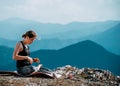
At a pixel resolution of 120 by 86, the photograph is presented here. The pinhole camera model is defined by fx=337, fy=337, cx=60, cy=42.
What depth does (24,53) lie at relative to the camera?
18.8 m

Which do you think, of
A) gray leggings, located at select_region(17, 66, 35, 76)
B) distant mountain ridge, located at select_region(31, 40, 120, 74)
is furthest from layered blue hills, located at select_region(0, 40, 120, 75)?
gray leggings, located at select_region(17, 66, 35, 76)

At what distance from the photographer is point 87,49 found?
113250 millimetres

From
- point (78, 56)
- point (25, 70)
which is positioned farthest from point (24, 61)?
point (78, 56)

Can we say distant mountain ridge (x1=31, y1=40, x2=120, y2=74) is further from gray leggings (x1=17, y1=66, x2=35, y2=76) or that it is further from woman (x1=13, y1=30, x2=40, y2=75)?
woman (x1=13, y1=30, x2=40, y2=75)

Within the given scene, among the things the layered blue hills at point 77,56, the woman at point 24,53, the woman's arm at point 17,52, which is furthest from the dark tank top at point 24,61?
the layered blue hills at point 77,56

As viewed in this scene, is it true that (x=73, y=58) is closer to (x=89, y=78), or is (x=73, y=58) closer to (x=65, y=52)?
(x=65, y=52)

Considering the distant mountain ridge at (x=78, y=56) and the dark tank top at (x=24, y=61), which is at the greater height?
the distant mountain ridge at (x=78, y=56)

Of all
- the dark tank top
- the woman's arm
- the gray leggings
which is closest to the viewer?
the woman's arm

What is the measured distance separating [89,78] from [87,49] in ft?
292

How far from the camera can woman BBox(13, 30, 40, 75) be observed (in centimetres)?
1847

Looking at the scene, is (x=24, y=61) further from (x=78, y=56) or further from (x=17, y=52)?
(x=78, y=56)

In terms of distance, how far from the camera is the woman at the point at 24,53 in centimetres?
1847

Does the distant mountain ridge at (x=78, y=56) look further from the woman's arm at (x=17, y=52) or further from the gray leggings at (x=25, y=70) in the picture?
the woman's arm at (x=17, y=52)

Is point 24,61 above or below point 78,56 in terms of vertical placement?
below
